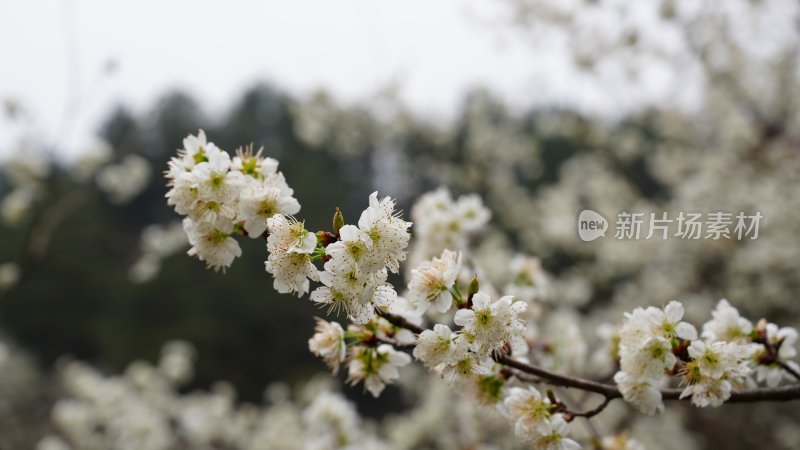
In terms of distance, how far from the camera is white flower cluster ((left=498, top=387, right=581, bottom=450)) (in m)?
1.61

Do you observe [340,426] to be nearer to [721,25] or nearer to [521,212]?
[721,25]

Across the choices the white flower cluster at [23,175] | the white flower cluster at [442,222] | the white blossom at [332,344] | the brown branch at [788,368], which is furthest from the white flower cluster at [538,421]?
the white flower cluster at [23,175]

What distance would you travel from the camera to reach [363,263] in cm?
135

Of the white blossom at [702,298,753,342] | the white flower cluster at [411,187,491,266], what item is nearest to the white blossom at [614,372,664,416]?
the white blossom at [702,298,753,342]

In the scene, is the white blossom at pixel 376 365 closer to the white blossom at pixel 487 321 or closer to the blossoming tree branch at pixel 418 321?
the blossoming tree branch at pixel 418 321

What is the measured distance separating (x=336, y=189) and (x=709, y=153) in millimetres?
18673

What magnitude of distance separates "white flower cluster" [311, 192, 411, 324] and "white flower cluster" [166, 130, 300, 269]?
0.63 feet

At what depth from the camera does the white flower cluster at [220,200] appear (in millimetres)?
1455

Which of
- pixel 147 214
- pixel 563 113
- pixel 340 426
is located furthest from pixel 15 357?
pixel 340 426

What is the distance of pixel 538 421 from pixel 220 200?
1019 millimetres

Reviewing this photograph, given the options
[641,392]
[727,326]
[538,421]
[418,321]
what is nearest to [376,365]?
[418,321]

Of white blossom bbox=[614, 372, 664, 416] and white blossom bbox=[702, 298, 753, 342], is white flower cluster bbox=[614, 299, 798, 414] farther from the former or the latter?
white blossom bbox=[702, 298, 753, 342]

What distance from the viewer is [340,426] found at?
10.5 feet

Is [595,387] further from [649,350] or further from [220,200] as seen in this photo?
[220,200]
